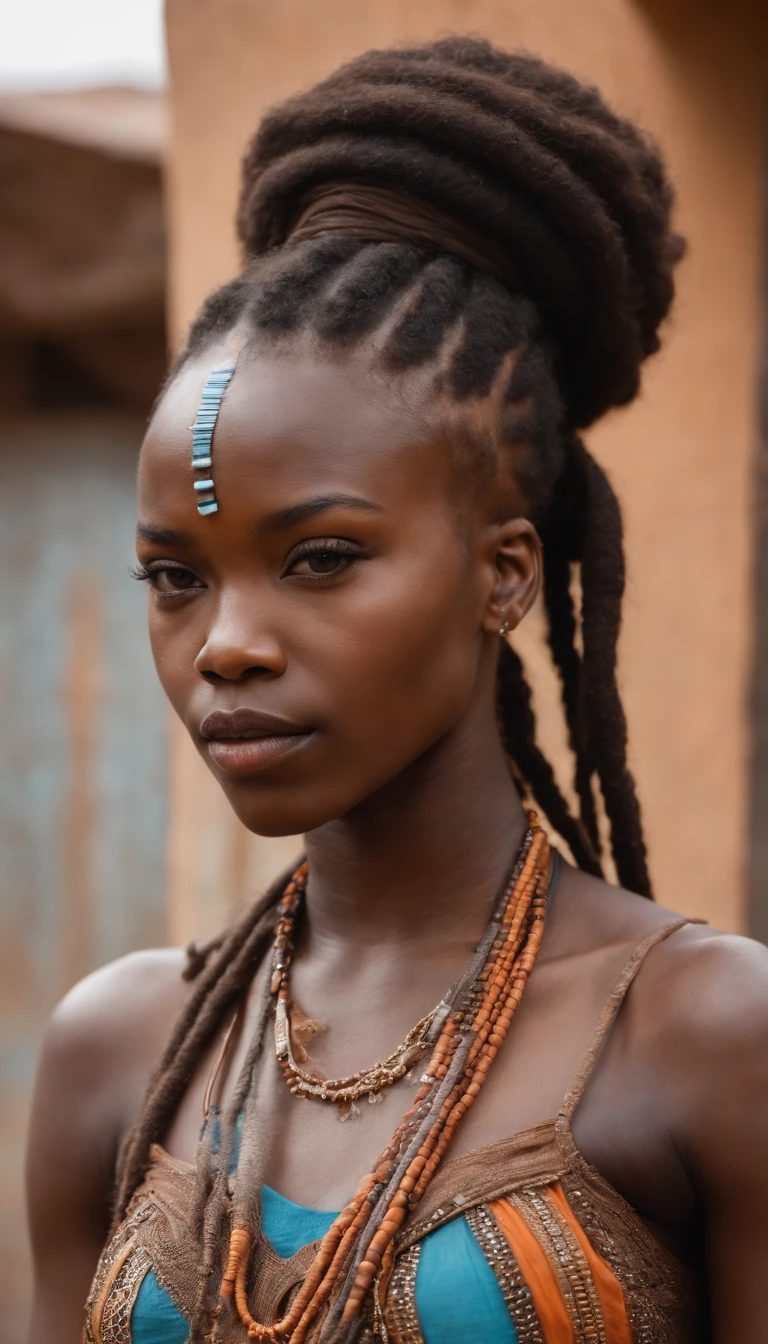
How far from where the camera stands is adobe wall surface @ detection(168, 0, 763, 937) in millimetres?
3596

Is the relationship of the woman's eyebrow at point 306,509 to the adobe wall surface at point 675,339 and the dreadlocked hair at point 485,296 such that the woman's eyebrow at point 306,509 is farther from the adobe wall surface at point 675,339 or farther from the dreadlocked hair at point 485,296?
the adobe wall surface at point 675,339

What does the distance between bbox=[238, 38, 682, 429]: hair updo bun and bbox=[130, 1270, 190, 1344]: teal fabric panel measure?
138 cm

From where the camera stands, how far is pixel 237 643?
6.18 ft

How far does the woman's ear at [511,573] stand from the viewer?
6.84ft

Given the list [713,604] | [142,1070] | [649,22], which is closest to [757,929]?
[713,604]

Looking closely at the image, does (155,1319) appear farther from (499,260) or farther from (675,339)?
(675,339)

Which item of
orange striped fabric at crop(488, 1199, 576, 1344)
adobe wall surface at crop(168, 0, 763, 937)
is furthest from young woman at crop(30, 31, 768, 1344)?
adobe wall surface at crop(168, 0, 763, 937)

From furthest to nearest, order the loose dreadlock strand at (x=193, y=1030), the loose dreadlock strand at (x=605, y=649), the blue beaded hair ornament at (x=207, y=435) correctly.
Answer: the loose dreadlock strand at (x=605, y=649), the loose dreadlock strand at (x=193, y=1030), the blue beaded hair ornament at (x=207, y=435)

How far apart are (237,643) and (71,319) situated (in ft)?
14.0

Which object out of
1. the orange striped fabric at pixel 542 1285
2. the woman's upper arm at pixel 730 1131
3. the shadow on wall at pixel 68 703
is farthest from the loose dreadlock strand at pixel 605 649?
the shadow on wall at pixel 68 703

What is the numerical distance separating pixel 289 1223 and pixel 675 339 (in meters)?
2.41

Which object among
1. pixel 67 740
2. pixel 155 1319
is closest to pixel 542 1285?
pixel 155 1319

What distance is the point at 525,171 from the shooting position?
212 centimetres

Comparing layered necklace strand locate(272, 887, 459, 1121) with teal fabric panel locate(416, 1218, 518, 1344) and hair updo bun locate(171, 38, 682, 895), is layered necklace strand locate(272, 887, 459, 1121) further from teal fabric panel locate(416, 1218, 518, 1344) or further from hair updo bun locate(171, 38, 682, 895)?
hair updo bun locate(171, 38, 682, 895)
